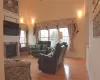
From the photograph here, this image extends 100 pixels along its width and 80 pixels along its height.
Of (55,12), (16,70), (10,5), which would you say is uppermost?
(10,5)

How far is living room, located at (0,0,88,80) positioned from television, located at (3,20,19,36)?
62 millimetres

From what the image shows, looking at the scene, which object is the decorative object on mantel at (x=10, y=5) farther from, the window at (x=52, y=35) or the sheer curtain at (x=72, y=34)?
the sheer curtain at (x=72, y=34)

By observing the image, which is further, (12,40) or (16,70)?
(12,40)

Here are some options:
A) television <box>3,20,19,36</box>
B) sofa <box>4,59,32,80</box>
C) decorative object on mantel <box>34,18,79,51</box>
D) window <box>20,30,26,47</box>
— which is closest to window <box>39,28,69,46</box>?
decorative object on mantel <box>34,18,79,51</box>

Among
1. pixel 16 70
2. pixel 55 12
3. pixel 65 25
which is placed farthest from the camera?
pixel 55 12

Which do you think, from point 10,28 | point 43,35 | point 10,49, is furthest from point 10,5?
point 43,35

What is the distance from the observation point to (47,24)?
326 inches

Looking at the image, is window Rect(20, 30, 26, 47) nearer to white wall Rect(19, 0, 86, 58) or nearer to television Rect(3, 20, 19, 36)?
white wall Rect(19, 0, 86, 58)

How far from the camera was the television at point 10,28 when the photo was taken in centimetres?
636

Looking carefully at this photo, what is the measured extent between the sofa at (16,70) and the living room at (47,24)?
3.89m

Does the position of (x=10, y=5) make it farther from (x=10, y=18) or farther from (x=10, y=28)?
(x=10, y=28)

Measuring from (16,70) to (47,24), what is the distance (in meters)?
6.16

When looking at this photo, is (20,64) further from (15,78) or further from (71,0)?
(71,0)

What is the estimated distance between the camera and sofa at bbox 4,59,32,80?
226 centimetres
